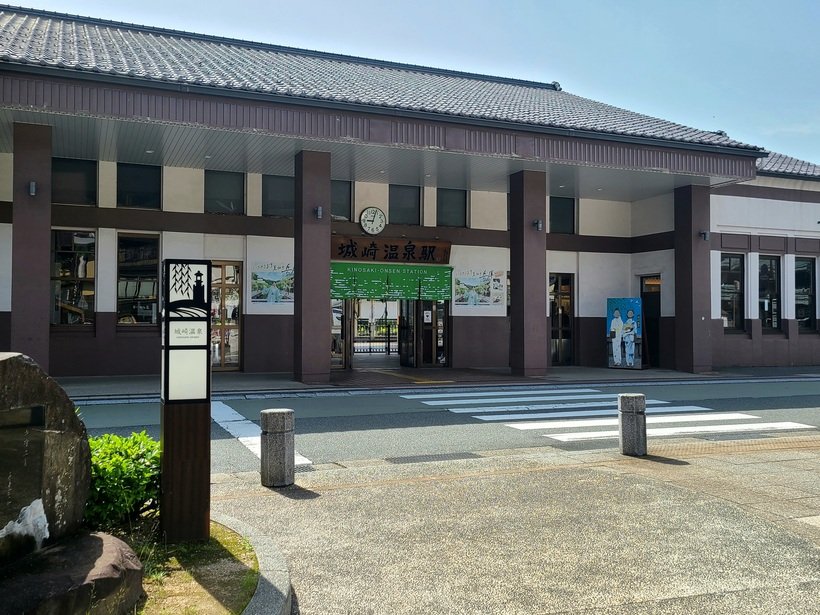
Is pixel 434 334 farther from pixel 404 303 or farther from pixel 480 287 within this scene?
pixel 480 287

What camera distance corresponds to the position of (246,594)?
4133mm

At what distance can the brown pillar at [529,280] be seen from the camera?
758 inches

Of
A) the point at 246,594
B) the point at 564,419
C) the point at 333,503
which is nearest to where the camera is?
the point at 246,594

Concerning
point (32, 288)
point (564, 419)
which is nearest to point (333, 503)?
point (564, 419)

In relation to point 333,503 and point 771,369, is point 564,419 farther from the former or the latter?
point 771,369

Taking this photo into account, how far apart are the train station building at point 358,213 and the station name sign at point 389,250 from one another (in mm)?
60

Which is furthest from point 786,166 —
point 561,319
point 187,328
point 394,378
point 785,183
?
point 187,328

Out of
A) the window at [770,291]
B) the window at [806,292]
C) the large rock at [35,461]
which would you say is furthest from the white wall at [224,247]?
the window at [806,292]

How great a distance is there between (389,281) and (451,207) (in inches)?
130

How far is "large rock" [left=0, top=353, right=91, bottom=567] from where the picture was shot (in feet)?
12.2

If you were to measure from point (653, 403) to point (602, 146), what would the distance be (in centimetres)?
739

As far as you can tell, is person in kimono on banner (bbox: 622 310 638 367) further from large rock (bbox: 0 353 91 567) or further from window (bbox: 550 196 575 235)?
large rock (bbox: 0 353 91 567)

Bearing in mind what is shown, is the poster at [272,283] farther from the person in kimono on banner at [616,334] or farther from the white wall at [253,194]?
the person in kimono on banner at [616,334]

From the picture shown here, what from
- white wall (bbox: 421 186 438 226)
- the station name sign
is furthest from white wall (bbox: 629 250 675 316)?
white wall (bbox: 421 186 438 226)
